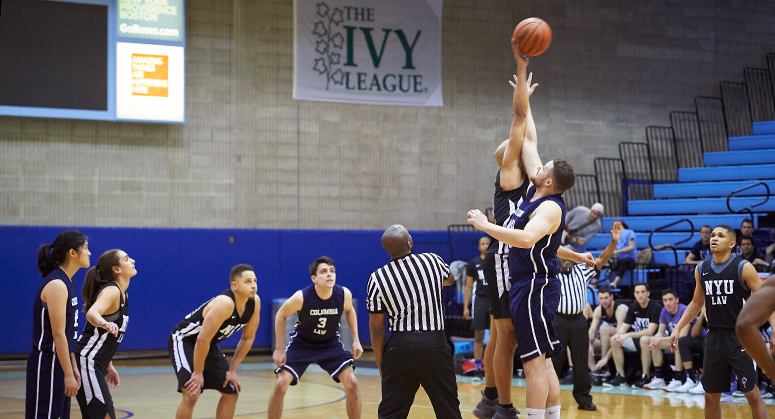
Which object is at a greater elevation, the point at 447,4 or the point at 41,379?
the point at 447,4

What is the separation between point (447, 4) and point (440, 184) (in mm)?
3292

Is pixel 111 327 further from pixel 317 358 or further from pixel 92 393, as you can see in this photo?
pixel 317 358

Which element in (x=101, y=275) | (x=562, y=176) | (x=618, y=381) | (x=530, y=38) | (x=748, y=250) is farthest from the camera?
(x=748, y=250)

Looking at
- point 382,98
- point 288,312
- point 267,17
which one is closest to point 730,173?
point 382,98

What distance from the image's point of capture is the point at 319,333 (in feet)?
21.8

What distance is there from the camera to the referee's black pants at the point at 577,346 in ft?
27.2

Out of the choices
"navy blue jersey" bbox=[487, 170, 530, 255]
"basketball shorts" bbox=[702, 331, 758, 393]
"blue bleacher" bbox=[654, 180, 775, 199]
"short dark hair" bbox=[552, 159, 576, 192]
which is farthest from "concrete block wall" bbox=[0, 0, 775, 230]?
"short dark hair" bbox=[552, 159, 576, 192]

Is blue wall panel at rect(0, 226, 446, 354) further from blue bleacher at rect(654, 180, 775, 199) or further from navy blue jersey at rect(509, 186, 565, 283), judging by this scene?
navy blue jersey at rect(509, 186, 565, 283)

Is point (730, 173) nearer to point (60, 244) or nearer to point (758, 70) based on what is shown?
point (758, 70)

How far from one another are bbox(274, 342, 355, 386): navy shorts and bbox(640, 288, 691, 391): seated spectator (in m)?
4.72

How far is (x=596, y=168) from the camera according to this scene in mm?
15695

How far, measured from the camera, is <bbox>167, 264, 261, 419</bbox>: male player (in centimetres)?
576

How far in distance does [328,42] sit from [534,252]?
9.94 m

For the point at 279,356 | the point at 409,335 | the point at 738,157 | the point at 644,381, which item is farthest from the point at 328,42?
the point at 409,335
